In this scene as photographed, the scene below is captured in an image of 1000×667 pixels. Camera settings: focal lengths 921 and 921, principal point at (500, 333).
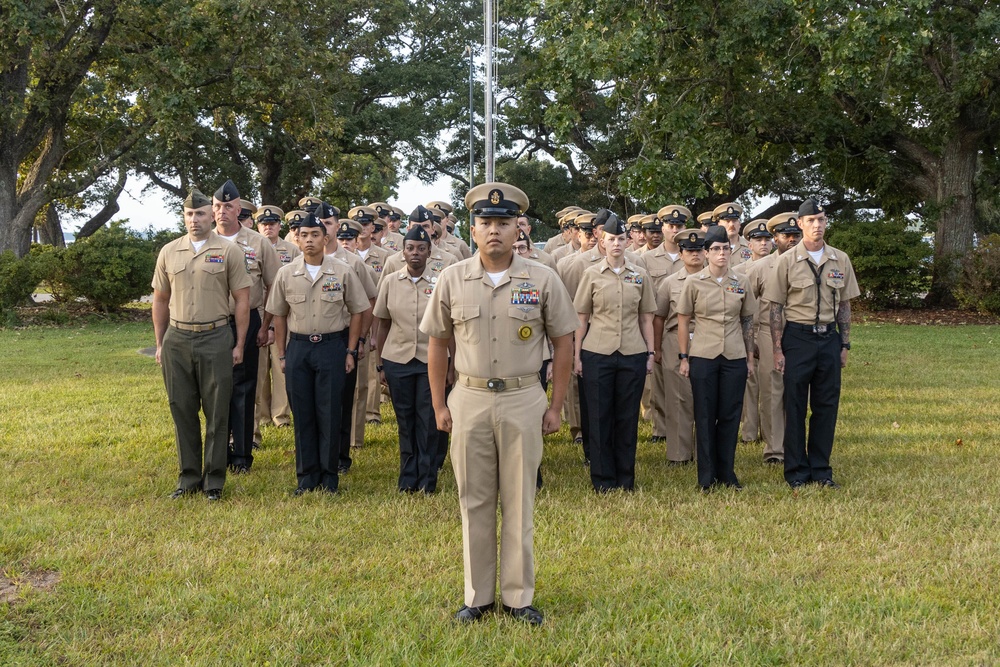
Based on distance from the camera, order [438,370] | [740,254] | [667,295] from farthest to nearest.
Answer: [740,254] → [667,295] → [438,370]

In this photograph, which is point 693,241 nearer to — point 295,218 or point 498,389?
point 295,218

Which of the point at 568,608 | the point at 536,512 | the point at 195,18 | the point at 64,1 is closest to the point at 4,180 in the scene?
the point at 64,1

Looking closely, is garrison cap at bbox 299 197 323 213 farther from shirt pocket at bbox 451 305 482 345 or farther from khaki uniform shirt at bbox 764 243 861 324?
khaki uniform shirt at bbox 764 243 861 324

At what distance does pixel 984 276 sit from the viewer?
20.8 metres

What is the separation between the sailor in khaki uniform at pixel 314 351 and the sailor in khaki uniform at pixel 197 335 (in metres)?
0.42

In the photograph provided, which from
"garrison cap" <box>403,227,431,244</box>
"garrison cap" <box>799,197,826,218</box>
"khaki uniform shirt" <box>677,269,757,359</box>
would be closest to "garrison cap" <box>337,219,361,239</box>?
"garrison cap" <box>403,227,431,244</box>

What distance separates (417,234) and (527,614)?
136 inches

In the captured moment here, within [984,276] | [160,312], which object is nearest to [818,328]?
[160,312]

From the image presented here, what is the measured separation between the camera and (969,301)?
21281 mm

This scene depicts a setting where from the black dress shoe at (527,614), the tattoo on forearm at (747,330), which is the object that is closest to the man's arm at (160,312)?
the black dress shoe at (527,614)

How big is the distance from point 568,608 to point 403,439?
2.82 m

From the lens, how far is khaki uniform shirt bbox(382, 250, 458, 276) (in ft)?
24.7

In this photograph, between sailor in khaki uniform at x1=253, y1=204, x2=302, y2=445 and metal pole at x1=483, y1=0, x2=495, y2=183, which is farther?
metal pole at x1=483, y1=0, x2=495, y2=183

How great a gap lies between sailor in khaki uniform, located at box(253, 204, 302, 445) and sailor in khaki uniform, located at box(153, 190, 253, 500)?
219 cm
